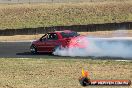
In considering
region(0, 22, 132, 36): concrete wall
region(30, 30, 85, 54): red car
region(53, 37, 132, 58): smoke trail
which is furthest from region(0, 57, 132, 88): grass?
region(0, 22, 132, 36): concrete wall

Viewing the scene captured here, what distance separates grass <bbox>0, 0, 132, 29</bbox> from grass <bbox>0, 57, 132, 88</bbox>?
102 feet

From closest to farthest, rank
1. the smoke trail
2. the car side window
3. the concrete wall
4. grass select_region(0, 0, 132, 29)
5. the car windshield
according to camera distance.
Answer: the smoke trail → the car windshield → the car side window → the concrete wall → grass select_region(0, 0, 132, 29)

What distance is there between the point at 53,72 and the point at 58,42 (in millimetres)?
7706

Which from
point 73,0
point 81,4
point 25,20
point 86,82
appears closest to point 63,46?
point 86,82

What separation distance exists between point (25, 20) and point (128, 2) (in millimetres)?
15696

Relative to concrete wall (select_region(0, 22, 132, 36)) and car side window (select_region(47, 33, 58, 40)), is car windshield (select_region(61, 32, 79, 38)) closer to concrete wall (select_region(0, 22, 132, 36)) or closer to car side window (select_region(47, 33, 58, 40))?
car side window (select_region(47, 33, 58, 40))

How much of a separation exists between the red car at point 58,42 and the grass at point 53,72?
383 centimetres

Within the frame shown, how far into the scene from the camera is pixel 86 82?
12477 mm

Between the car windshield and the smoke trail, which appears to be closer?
the smoke trail

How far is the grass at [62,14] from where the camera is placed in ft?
166

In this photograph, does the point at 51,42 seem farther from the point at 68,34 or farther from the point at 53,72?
the point at 53,72

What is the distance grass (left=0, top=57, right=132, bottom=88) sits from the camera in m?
13.6

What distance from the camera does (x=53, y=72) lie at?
1577 centimetres

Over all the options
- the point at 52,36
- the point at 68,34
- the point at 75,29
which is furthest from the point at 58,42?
the point at 75,29
